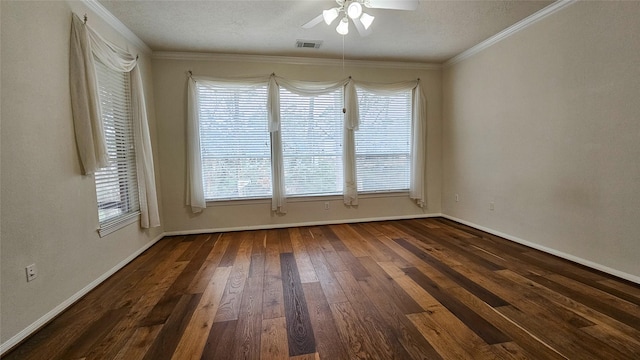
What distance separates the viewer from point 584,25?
2.54m

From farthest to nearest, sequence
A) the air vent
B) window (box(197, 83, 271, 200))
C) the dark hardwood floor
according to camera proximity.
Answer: window (box(197, 83, 271, 200)), the air vent, the dark hardwood floor

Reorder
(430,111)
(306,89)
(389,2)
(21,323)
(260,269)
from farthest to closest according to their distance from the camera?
(430,111) < (306,89) < (260,269) < (389,2) < (21,323)

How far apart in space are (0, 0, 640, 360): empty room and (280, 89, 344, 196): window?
32 mm

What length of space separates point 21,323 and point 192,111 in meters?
2.82

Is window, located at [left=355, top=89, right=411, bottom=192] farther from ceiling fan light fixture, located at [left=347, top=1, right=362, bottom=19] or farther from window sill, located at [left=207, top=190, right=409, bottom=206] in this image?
ceiling fan light fixture, located at [left=347, top=1, right=362, bottom=19]

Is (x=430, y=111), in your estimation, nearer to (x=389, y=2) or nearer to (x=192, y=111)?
(x=389, y=2)

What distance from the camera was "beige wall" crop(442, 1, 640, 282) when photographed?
7.56ft

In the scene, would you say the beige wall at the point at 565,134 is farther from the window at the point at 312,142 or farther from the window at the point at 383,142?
the window at the point at 312,142

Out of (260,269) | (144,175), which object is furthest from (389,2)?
(144,175)

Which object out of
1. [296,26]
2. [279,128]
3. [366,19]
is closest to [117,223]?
[279,128]

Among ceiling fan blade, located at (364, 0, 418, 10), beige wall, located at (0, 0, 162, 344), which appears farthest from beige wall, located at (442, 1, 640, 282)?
beige wall, located at (0, 0, 162, 344)

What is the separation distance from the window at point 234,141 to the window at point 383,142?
1.54 meters

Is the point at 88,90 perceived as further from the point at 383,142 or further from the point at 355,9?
the point at 383,142

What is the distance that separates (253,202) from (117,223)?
5.70 ft
